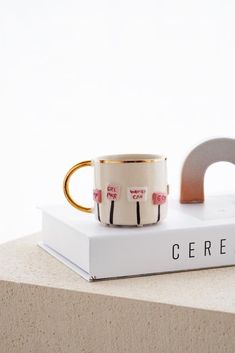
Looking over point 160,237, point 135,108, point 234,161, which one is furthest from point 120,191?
point 135,108

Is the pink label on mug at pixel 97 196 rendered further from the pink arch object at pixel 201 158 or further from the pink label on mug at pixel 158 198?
the pink arch object at pixel 201 158

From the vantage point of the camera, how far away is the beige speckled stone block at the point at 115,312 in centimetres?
64

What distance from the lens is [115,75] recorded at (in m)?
2.00

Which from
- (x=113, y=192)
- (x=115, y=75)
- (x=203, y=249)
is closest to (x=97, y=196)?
(x=113, y=192)

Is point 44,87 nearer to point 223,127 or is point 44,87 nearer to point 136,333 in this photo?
point 223,127

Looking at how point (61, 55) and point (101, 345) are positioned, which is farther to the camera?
point (61, 55)

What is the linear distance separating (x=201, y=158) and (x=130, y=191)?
0.19 m

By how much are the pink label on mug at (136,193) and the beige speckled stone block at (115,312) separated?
0.09 metres

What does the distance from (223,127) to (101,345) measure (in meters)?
1.40

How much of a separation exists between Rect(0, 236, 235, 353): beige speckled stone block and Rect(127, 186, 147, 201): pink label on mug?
9 centimetres

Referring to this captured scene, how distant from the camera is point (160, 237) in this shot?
2.38 feet

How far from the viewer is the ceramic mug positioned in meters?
0.73

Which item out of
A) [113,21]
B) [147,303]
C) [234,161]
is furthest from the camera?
[113,21]

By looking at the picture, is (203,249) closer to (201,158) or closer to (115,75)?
(201,158)
